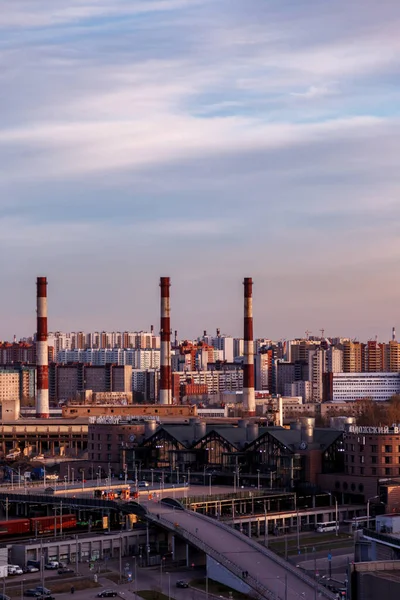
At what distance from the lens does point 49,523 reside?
4494cm

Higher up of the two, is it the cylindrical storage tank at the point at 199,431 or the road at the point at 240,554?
the cylindrical storage tank at the point at 199,431

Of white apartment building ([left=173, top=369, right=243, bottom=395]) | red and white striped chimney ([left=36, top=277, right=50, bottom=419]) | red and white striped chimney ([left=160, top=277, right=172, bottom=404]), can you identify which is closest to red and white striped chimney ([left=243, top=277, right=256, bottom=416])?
red and white striped chimney ([left=160, top=277, right=172, bottom=404])

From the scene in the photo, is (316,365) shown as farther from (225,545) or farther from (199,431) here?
(225,545)

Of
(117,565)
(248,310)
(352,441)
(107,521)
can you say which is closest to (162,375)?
(248,310)

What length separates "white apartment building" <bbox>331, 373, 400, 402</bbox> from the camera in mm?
140375

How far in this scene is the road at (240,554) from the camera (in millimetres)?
34312

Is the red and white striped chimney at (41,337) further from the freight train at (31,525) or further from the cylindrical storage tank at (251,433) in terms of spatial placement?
the freight train at (31,525)

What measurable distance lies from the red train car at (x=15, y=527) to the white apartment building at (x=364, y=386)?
307 ft

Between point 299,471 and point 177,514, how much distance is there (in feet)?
34.7

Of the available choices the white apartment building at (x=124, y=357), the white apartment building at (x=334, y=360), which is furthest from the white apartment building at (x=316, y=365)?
the white apartment building at (x=124, y=357)

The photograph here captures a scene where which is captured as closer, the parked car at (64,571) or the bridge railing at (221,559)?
the bridge railing at (221,559)

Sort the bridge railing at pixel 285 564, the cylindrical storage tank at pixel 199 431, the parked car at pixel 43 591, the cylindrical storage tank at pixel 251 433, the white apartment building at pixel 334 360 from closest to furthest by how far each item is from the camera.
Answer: the bridge railing at pixel 285 564
the parked car at pixel 43 591
the cylindrical storage tank at pixel 251 433
the cylindrical storage tank at pixel 199 431
the white apartment building at pixel 334 360

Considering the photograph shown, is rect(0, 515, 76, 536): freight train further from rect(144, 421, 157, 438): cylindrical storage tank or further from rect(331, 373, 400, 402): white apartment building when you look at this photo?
rect(331, 373, 400, 402): white apartment building

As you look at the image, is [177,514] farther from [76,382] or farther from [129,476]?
[76,382]
